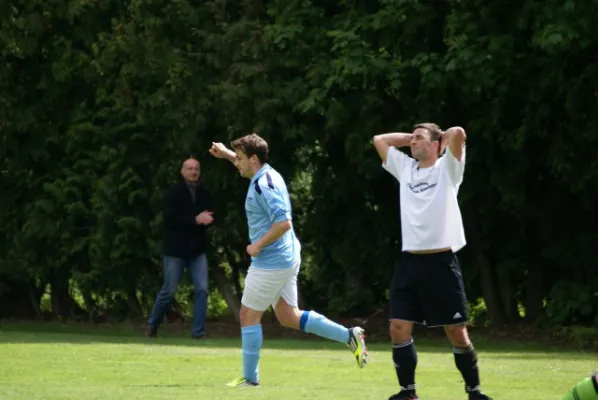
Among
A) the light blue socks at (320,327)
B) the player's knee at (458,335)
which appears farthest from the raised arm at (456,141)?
the light blue socks at (320,327)

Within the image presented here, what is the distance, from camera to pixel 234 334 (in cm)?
2134

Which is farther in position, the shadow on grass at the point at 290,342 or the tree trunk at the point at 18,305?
the tree trunk at the point at 18,305

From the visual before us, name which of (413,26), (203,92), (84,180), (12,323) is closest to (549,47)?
(413,26)

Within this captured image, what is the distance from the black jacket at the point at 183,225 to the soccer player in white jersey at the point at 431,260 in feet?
27.6

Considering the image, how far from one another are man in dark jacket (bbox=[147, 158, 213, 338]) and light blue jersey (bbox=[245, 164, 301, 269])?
22.1ft

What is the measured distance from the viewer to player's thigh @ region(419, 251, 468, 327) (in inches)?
411

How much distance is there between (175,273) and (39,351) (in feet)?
12.4

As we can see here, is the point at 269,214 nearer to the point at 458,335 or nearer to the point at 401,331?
the point at 401,331

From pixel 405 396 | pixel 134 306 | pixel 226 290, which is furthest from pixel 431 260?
pixel 134 306

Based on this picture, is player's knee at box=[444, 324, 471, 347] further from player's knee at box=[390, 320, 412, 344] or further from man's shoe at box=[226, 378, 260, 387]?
man's shoe at box=[226, 378, 260, 387]

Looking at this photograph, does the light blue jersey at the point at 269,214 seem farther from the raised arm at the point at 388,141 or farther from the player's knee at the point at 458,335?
the player's knee at the point at 458,335

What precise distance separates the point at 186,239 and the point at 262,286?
6.98 m

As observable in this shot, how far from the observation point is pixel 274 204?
11.8 m

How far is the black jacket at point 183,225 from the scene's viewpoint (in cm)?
1891
